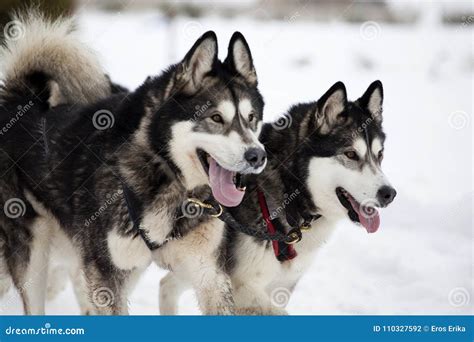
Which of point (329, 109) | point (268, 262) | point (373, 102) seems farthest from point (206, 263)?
point (373, 102)

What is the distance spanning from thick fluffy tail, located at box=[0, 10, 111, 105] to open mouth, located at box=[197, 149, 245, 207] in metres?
1.40

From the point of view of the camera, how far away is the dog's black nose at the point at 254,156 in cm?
322

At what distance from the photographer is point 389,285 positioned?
5539 mm

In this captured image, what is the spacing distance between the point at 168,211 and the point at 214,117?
0.55 meters

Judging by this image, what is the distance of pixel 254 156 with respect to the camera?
322 centimetres

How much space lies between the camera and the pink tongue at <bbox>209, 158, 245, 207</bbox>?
11.1 ft

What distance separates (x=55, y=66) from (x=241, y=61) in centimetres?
147

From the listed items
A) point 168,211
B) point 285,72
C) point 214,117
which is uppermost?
point 214,117

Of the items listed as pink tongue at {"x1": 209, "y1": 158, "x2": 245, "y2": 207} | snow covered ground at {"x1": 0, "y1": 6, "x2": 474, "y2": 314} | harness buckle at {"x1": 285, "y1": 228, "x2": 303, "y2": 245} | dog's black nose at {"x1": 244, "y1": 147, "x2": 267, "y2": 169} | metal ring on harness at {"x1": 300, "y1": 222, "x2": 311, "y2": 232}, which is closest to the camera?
dog's black nose at {"x1": 244, "y1": 147, "x2": 267, "y2": 169}

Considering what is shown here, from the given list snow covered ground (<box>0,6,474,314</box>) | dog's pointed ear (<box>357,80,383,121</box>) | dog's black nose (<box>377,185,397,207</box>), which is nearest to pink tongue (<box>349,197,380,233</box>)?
dog's black nose (<box>377,185,397,207</box>)

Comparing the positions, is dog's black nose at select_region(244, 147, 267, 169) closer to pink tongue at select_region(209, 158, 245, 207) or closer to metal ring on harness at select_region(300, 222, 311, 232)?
pink tongue at select_region(209, 158, 245, 207)

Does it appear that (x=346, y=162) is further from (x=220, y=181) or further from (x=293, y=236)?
(x=220, y=181)

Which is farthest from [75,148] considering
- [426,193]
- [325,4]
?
[325,4]

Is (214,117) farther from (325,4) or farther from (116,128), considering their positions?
(325,4)
